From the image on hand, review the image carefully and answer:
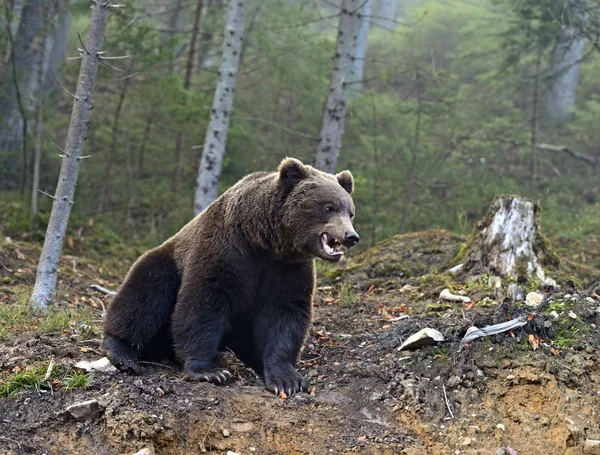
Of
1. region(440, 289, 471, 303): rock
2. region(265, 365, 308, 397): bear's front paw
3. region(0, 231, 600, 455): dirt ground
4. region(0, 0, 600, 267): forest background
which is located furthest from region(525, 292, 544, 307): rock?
region(0, 0, 600, 267): forest background

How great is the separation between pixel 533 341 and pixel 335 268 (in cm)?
399

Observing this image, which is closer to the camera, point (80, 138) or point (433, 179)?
point (80, 138)

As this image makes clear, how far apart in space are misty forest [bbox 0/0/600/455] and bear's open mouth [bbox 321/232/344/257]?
3.31 ft

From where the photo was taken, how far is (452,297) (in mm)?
6797

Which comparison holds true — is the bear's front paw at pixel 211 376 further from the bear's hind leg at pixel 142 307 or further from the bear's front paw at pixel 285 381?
the bear's hind leg at pixel 142 307

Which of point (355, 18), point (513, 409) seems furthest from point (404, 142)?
point (513, 409)

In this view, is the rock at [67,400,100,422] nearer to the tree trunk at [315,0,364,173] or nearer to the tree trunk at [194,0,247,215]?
the tree trunk at [194,0,247,215]

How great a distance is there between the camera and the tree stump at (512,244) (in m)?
7.25

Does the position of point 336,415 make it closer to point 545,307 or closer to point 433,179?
point 545,307

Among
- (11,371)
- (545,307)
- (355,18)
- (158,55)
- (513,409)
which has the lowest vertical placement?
(11,371)

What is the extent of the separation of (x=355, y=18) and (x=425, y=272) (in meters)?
5.04

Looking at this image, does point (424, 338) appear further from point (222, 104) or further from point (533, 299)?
point (222, 104)

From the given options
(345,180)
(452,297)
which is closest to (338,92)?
(452,297)

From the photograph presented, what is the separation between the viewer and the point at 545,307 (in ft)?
18.2
